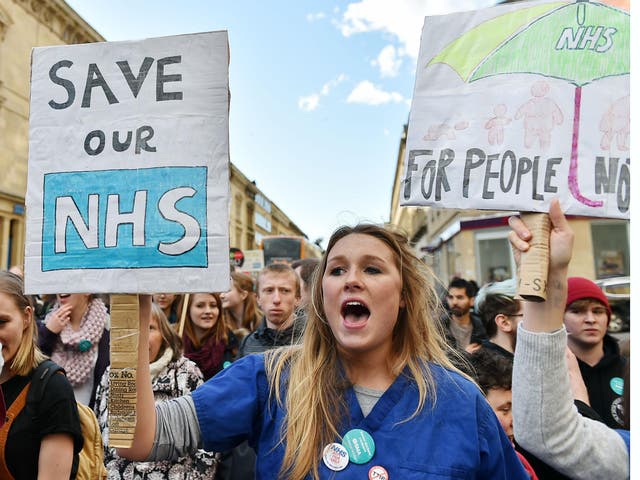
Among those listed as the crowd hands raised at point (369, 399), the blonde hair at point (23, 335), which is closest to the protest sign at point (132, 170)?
the crowd hands raised at point (369, 399)

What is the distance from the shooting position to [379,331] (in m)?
1.92

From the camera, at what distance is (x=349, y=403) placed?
1.76 metres

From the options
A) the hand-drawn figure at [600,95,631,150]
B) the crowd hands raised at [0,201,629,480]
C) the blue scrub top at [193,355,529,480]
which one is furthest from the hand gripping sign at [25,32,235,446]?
the hand-drawn figure at [600,95,631,150]

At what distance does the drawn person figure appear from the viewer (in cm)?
163

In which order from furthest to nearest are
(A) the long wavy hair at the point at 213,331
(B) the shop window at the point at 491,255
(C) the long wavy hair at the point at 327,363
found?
(B) the shop window at the point at 491,255, (A) the long wavy hair at the point at 213,331, (C) the long wavy hair at the point at 327,363

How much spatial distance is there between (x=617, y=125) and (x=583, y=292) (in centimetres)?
162

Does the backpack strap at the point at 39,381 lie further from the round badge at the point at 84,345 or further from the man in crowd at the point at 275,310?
the man in crowd at the point at 275,310

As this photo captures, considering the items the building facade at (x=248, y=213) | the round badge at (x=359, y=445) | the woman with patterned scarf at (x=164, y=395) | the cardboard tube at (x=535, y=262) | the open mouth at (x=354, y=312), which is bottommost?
the woman with patterned scarf at (x=164, y=395)

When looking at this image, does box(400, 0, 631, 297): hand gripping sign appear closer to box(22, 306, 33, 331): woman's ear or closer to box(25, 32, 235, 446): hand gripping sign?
box(25, 32, 235, 446): hand gripping sign

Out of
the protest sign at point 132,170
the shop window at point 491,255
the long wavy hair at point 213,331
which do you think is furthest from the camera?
the shop window at point 491,255

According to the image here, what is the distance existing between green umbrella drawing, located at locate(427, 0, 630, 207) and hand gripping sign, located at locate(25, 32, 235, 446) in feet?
3.14

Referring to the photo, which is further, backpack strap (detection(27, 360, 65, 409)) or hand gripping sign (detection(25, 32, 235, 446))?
backpack strap (detection(27, 360, 65, 409))

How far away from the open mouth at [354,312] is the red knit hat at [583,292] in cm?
185

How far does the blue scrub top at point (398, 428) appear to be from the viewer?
5.26 ft
